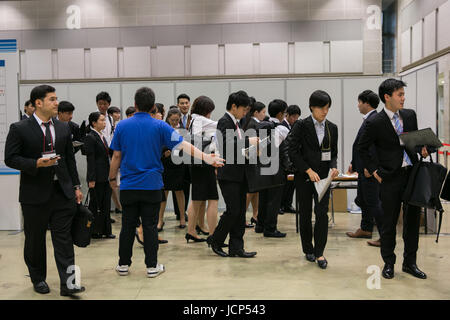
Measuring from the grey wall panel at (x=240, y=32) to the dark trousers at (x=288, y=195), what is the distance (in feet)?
16.5

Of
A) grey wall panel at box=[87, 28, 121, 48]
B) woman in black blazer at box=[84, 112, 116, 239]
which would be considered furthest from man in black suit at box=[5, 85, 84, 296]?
grey wall panel at box=[87, 28, 121, 48]

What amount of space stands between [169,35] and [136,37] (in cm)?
82

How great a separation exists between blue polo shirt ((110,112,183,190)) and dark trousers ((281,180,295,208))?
3.71m

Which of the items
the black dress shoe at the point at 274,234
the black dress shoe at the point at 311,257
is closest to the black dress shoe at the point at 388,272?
the black dress shoe at the point at 311,257

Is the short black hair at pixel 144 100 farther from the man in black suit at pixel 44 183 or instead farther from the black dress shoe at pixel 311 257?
the black dress shoe at pixel 311 257

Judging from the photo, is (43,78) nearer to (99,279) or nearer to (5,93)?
(5,93)

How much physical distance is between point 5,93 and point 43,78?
18.9 feet

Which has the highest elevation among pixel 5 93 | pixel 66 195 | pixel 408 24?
pixel 408 24

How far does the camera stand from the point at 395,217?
378 cm

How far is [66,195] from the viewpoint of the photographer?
3.43 metres

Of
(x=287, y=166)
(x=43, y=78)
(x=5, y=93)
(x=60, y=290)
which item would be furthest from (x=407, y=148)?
(x=43, y=78)

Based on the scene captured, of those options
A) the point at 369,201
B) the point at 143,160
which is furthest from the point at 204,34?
the point at 143,160

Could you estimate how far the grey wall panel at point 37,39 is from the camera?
36.9 feet

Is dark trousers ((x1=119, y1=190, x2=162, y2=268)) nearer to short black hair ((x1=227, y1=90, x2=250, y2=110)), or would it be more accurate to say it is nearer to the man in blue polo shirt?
the man in blue polo shirt
